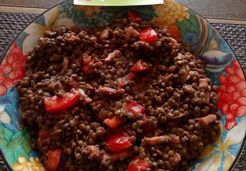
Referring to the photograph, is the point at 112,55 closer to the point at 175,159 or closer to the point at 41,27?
the point at 41,27

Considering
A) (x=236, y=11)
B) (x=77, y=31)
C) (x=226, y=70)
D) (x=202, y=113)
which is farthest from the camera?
(x=236, y=11)

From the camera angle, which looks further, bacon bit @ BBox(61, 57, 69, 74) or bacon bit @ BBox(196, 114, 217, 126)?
bacon bit @ BBox(61, 57, 69, 74)

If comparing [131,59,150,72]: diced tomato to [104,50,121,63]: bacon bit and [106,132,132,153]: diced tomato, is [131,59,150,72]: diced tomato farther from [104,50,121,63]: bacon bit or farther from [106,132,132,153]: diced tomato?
[106,132,132,153]: diced tomato

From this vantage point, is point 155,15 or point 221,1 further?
point 221,1

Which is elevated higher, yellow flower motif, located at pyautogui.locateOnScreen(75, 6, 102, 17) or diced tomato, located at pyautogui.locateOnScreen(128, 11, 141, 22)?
diced tomato, located at pyautogui.locateOnScreen(128, 11, 141, 22)

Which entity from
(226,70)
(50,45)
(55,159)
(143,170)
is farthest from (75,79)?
(226,70)

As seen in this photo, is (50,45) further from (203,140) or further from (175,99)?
(203,140)

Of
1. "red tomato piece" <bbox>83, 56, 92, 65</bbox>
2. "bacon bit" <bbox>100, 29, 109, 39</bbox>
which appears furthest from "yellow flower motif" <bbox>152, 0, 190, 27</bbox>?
"red tomato piece" <bbox>83, 56, 92, 65</bbox>
